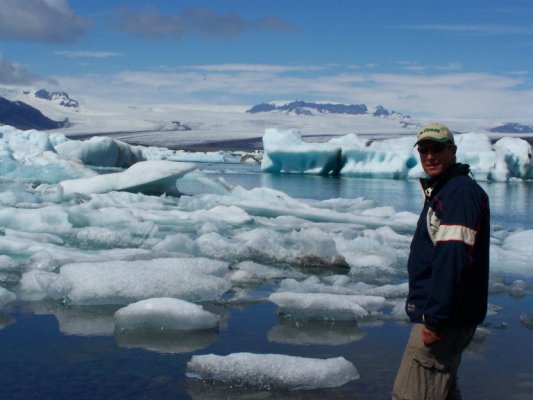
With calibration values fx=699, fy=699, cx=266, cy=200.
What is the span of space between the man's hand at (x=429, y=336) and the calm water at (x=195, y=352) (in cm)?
87

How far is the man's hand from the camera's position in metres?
2.00

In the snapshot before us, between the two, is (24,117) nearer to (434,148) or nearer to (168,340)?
(168,340)

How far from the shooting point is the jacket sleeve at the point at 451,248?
6.18 ft

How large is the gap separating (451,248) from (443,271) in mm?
67

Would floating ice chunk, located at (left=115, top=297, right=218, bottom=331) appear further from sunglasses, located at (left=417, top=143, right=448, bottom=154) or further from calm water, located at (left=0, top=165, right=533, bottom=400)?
sunglasses, located at (left=417, top=143, right=448, bottom=154)

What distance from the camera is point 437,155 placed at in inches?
83.1

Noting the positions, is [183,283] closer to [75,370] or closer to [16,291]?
[16,291]

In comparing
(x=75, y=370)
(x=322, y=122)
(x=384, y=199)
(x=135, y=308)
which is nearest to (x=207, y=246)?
(x=135, y=308)

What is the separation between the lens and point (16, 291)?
4484 millimetres

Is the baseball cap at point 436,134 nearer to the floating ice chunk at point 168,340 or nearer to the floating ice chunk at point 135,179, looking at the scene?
the floating ice chunk at point 168,340

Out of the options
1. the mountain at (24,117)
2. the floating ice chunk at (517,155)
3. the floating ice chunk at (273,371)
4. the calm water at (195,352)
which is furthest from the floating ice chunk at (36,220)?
the mountain at (24,117)

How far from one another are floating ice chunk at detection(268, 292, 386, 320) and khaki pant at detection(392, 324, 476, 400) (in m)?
1.90

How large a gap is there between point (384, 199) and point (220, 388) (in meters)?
14.1

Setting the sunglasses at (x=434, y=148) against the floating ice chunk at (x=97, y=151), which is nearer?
the sunglasses at (x=434, y=148)
